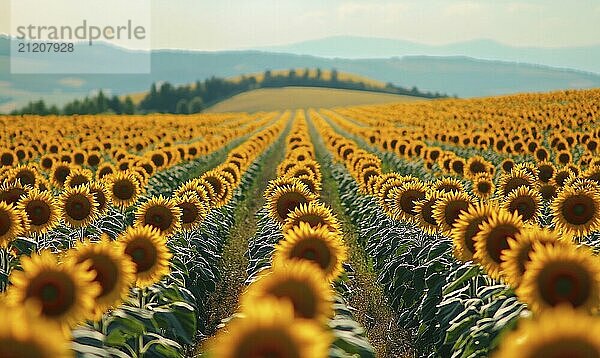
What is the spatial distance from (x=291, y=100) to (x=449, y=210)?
378 feet

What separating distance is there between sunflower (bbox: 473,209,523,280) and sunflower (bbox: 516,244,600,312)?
136cm

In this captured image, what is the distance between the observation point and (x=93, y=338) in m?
4.52

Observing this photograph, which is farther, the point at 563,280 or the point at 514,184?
the point at 514,184

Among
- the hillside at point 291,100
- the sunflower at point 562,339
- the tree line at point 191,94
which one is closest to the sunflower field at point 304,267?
the sunflower at point 562,339

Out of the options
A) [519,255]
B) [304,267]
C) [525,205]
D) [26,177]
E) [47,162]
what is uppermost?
[304,267]

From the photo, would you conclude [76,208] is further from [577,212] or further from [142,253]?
[577,212]

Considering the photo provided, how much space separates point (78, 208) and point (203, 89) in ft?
414

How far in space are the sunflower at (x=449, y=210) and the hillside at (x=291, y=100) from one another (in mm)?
104062

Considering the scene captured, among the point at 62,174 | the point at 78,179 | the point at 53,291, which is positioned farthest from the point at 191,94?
the point at 53,291

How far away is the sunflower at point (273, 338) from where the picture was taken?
2809 mm

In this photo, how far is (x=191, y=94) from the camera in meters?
128

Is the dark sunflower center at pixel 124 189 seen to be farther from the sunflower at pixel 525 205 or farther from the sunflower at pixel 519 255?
the sunflower at pixel 519 255

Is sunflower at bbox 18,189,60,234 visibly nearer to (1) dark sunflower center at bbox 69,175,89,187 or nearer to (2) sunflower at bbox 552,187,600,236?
(1) dark sunflower center at bbox 69,175,89,187

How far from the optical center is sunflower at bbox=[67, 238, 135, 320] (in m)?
5.18
